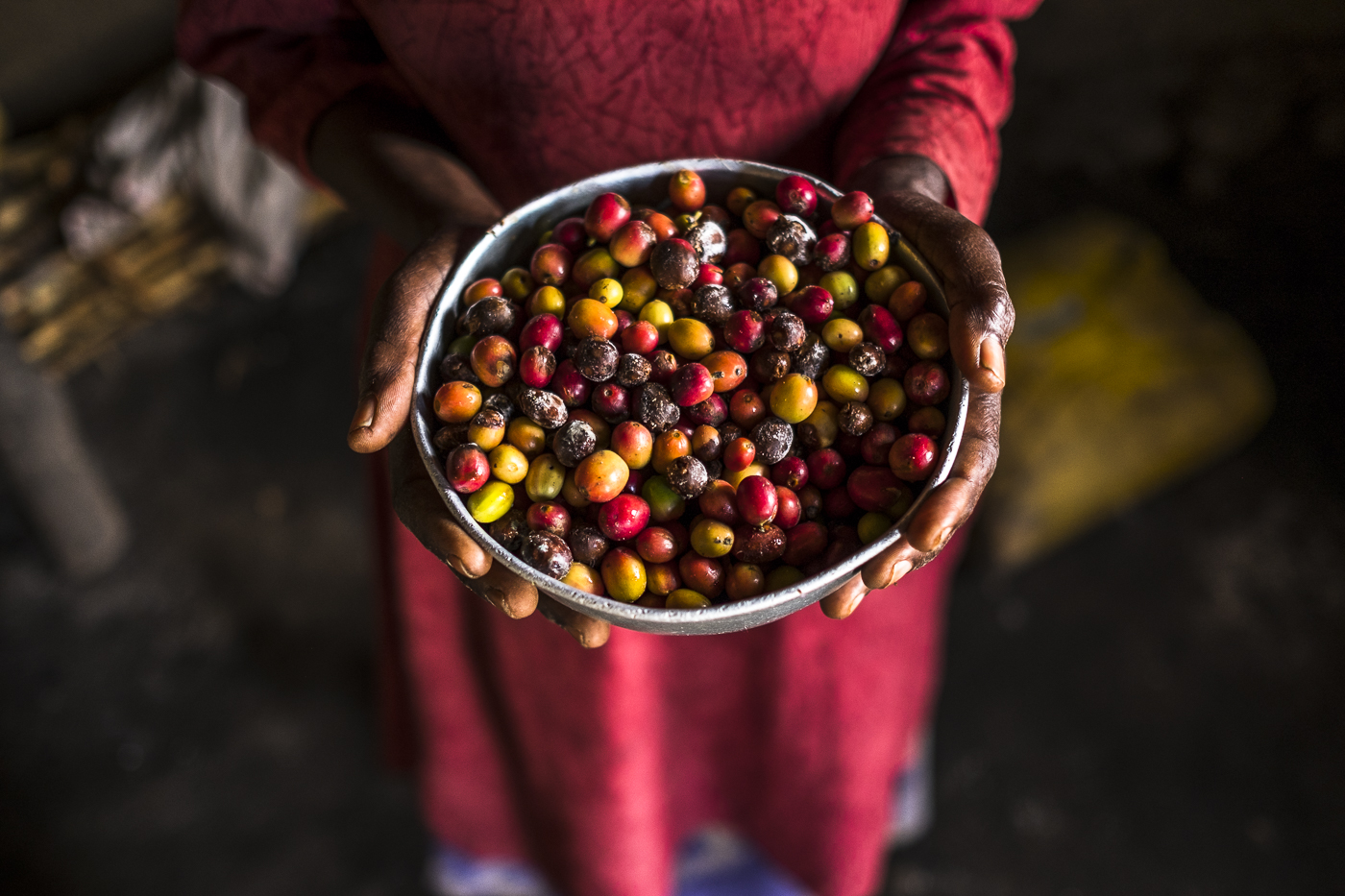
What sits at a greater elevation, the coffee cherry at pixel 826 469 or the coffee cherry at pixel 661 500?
the coffee cherry at pixel 661 500

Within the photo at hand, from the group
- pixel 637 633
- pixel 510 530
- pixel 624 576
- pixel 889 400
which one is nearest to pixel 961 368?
pixel 889 400

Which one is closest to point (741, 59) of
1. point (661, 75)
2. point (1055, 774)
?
point (661, 75)

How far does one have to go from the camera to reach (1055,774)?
2598mm

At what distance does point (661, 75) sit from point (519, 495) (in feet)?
1.90

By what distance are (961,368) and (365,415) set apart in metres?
0.67

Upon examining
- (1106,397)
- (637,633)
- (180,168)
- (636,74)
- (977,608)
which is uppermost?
(636,74)

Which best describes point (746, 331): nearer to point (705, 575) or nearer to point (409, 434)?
point (705, 575)

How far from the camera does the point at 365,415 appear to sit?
1036 mm

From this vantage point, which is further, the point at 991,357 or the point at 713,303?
the point at 713,303

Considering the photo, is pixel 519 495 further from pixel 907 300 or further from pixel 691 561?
pixel 907 300

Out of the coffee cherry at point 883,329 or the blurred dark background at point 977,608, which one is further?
the blurred dark background at point 977,608

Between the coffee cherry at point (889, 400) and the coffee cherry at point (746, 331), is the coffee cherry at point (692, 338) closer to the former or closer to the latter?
the coffee cherry at point (746, 331)

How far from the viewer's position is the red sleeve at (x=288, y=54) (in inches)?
52.6

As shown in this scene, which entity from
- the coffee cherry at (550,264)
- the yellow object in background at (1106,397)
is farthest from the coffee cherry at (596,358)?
the yellow object in background at (1106,397)
